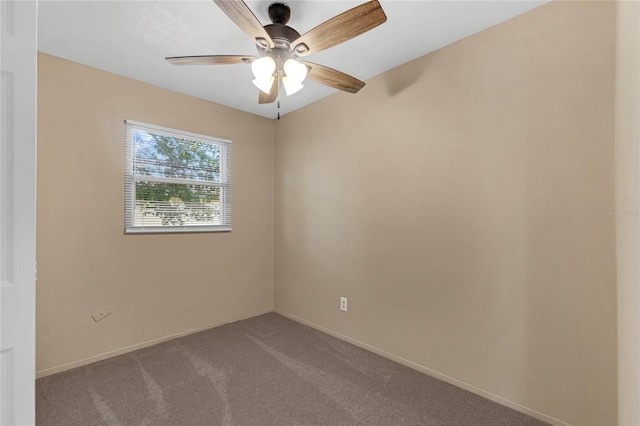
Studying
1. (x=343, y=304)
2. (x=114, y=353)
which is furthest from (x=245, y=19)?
(x=114, y=353)

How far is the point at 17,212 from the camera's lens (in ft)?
2.99

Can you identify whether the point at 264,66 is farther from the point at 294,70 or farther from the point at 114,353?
the point at 114,353

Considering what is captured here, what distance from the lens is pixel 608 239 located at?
1505 mm

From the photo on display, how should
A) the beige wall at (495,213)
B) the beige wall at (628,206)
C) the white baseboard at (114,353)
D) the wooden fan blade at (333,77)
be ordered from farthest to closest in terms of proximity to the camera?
the white baseboard at (114,353)
the wooden fan blade at (333,77)
the beige wall at (495,213)
the beige wall at (628,206)

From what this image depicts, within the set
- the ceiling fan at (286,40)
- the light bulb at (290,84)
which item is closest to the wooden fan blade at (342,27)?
the ceiling fan at (286,40)

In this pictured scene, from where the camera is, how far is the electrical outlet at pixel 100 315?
2423 millimetres

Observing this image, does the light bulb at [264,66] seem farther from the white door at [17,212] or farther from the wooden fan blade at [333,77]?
the white door at [17,212]

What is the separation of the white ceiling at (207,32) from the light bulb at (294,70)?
14.4 inches

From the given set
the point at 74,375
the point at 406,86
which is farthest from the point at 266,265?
the point at 406,86

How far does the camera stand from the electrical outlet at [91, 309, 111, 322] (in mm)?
2423

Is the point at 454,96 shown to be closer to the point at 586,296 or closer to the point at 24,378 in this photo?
the point at 586,296

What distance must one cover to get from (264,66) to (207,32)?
0.67 meters

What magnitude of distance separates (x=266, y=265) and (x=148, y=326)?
1.35 metres

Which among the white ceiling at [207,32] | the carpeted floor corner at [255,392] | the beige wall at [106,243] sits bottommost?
the carpeted floor corner at [255,392]
